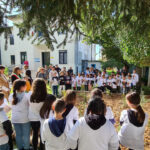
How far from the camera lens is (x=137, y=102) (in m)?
2.05

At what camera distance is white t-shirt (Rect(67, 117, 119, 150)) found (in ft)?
5.09

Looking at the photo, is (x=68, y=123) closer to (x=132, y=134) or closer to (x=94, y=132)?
(x=94, y=132)

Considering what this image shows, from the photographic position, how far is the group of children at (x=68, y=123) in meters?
1.58

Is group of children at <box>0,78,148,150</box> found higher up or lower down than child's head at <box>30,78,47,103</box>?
lower down

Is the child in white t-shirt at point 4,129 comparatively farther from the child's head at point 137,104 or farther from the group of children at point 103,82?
the group of children at point 103,82

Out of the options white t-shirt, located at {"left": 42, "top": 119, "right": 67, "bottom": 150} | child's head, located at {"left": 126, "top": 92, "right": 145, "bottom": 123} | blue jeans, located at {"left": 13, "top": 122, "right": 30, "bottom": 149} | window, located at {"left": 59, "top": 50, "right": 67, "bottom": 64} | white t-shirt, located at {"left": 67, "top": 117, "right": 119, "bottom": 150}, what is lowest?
blue jeans, located at {"left": 13, "top": 122, "right": 30, "bottom": 149}

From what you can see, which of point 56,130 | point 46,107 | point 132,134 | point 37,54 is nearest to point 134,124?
point 132,134

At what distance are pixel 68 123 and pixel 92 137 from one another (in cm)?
52

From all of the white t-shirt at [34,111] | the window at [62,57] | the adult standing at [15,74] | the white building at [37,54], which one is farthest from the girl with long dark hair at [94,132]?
the window at [62,57]

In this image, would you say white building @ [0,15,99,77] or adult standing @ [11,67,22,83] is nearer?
adult standing @ [11,67,22,83]

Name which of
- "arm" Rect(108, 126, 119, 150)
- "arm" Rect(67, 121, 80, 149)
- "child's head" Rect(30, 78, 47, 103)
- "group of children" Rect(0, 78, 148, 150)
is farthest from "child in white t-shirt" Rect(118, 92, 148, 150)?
"child's head" Rect(30, 78, 47, 103)

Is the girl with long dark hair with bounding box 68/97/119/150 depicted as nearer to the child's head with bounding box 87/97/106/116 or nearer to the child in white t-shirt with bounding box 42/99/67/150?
the child's head with bounding box 87/97/106/116

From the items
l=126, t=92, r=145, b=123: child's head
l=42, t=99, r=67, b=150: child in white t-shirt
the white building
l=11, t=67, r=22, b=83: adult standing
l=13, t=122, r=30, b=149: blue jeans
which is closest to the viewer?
l=42, t=99, r=67, b=150: child in white t-shirt

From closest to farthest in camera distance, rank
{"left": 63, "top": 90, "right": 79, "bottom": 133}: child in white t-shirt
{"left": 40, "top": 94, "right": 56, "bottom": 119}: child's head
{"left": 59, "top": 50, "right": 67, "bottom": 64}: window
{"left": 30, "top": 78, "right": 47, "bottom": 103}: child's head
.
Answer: {"left": 63, "top": 90, "right": 79, "bottom": 133}: child in white t-shirt
{"left": 40, "top": 94, "right": 56, "bottom": 119}: child's head
{"left": 30, "top": 78, "right": 47, "bottom": 103}: child's head
{"left": 59, "top": 50, "right": 67, "bottom": 64}: window
